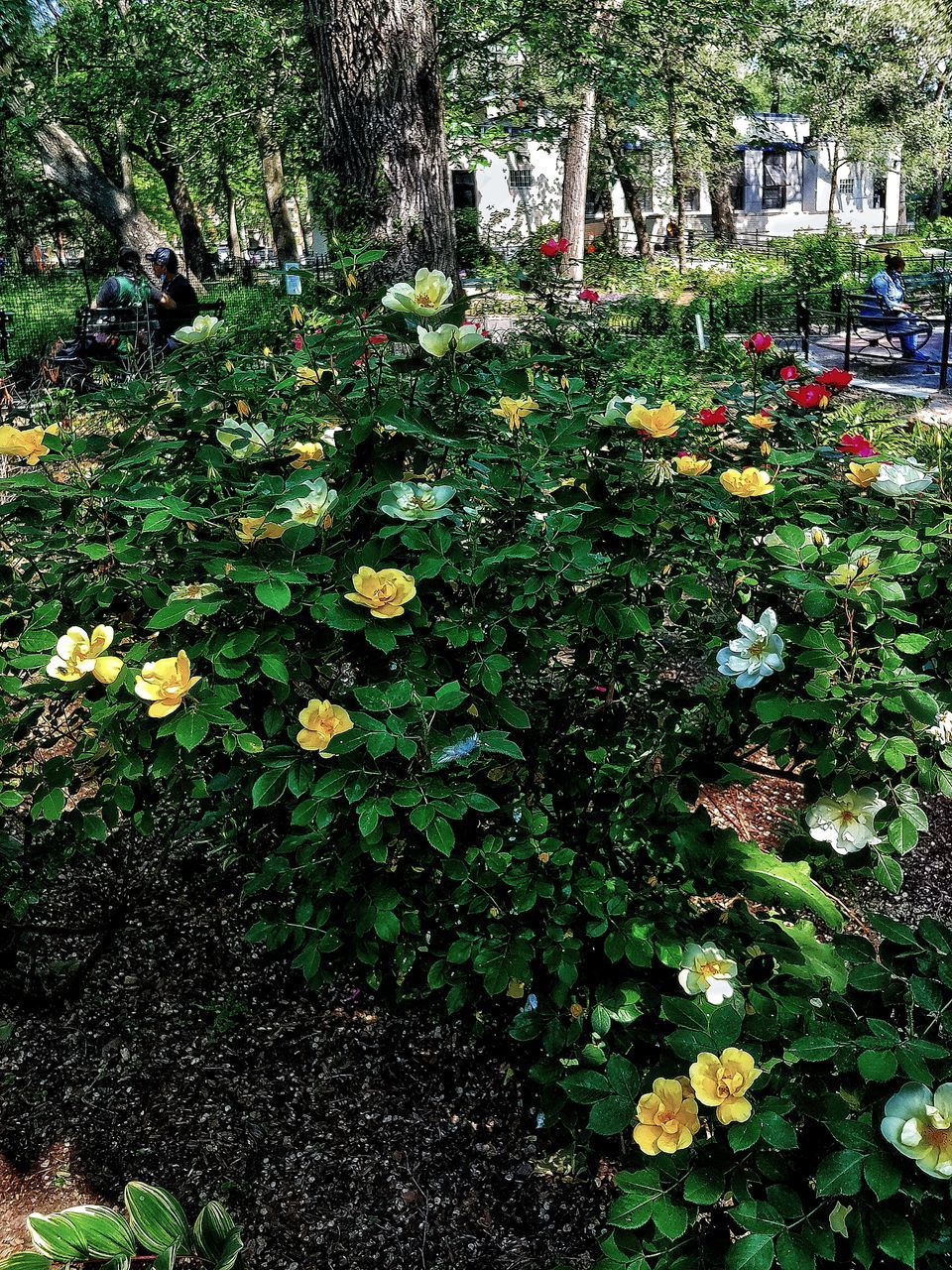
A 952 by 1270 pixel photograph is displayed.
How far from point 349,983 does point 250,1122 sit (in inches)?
18.4

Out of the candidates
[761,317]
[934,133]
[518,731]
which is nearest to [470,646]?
[518,731]

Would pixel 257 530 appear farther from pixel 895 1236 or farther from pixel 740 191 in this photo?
pixel 740 191

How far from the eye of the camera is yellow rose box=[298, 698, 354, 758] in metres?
1.51

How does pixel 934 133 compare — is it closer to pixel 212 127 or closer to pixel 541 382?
pixel 212 127

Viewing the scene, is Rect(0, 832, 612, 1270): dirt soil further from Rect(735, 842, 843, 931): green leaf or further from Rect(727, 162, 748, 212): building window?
Rect(727, 162, 748, 212): building window

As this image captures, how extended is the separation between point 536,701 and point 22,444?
3.84 feet

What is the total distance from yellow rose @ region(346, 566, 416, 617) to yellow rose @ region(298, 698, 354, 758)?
17 centimetres

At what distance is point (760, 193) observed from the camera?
42.2 meters

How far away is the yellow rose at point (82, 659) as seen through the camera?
1.56 metres

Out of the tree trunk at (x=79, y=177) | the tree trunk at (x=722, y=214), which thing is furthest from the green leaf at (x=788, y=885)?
the tree trunk at (x=722, y=214)

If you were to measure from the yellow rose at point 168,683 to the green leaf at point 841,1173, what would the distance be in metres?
0.98

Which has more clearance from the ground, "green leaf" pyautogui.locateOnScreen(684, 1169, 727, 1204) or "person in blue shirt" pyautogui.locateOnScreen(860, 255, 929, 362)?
"green leaf" pyautogui.locateOnScreen(684, 1169, 727, 1204)

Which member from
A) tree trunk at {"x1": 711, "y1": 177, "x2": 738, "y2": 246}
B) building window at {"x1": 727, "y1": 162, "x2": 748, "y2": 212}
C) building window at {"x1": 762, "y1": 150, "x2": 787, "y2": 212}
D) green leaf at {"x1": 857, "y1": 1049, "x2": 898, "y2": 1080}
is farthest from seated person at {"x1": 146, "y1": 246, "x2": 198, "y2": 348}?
building window at {"x1": 762, "y1": 150, "x2": 787, "y2": 212}

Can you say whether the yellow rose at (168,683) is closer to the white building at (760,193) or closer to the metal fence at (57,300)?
the metal fence at (57,300)
